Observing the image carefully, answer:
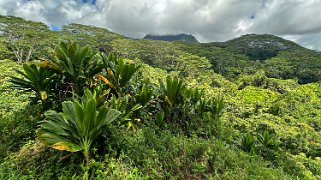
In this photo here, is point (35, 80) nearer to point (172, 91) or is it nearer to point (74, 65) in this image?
point (74, 65)

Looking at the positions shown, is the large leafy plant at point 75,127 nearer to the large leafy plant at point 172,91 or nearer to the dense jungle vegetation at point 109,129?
the dense jungle vegetation at point 109,129

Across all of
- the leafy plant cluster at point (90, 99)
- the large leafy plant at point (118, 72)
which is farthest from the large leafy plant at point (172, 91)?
the large leafy plant at point (118, 72)

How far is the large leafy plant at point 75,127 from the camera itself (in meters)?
3.09

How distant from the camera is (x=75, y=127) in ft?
10.6

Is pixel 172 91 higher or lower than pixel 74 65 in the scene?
lower

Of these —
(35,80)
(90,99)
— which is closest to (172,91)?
(35,80)

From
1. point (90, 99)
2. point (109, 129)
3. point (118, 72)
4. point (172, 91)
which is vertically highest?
point (118, 72)

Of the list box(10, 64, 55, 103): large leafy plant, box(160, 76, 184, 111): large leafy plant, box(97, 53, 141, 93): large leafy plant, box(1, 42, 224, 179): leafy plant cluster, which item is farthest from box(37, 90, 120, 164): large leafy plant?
box(160, 76, 184, 111): large leafy plant

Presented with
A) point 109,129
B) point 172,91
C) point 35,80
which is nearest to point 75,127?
point 109,129

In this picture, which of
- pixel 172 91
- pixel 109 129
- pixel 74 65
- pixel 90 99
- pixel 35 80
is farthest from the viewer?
pixel 172 91

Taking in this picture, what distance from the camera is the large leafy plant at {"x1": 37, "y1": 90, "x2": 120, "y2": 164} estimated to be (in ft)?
10.1

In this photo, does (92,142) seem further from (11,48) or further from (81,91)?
(11,48)

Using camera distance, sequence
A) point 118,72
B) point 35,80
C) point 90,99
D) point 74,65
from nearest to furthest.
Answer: point 90,99 < point 35,80 < point 74,65 < point 118,72

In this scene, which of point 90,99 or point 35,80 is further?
point 35,80
